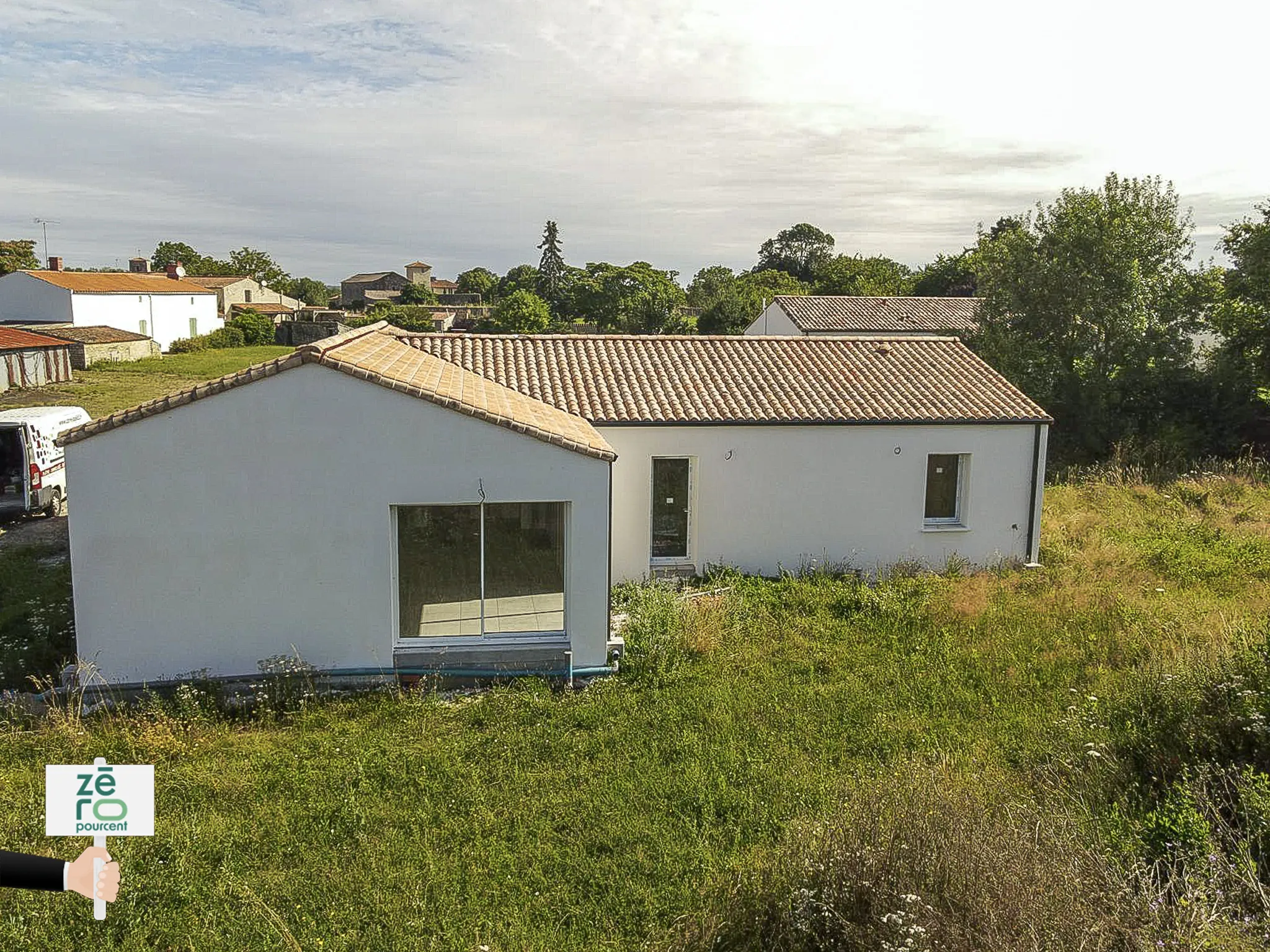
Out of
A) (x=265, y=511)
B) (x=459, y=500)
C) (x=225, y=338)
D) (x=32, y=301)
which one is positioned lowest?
(x=265, y=511)

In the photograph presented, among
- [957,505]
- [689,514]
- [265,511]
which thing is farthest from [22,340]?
[957,505]

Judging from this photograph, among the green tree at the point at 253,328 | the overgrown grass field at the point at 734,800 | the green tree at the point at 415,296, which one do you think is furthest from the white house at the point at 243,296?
the overgrown grass field at the point at 734,800

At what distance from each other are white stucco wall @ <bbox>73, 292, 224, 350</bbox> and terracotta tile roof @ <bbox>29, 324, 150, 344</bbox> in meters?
0.78

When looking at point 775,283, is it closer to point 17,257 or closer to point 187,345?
point 187,345

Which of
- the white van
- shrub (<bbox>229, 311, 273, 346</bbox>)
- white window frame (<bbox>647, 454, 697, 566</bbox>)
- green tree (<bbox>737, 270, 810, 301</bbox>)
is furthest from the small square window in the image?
shrub (<bbox>229, 311, 273, 346</bbox>)

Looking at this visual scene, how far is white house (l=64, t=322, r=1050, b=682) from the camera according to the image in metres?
10.2

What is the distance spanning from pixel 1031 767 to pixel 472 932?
548cm

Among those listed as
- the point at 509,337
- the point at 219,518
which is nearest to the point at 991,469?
the point at 509,337

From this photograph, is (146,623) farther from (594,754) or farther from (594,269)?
(594,269)

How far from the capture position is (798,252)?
10756 cm

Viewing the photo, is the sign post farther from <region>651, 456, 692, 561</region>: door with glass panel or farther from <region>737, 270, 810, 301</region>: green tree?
<region>737, 270, 810, 301</region>: green tree

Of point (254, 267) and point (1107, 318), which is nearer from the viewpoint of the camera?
point (1107, 318)

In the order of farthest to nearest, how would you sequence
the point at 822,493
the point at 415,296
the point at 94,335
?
1. the point at 415,296
2. the point at 94,335
3. the point at 822,493

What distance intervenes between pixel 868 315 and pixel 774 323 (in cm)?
466
